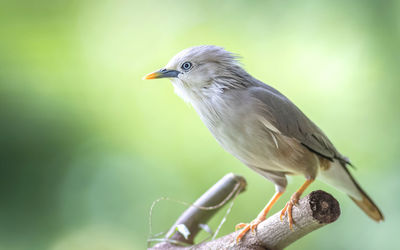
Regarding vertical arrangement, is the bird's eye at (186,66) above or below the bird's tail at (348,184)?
above

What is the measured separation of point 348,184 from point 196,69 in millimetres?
1301

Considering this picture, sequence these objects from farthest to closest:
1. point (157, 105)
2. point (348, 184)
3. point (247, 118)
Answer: point (157, 105)
point (348, 184)
point (247, 118)

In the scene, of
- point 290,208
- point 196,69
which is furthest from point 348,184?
point 196,69

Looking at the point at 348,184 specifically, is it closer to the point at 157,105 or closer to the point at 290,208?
the point at 290,208

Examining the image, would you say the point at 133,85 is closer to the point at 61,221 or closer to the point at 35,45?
the point at 35,45

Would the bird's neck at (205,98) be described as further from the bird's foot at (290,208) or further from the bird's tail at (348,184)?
the bird's tail at (348,184)

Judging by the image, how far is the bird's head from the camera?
2504 millimetres

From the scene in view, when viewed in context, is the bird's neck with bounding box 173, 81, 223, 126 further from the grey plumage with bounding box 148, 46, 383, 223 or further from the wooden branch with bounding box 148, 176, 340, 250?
the wooden branch with bounding box 148, 176, 340, 250

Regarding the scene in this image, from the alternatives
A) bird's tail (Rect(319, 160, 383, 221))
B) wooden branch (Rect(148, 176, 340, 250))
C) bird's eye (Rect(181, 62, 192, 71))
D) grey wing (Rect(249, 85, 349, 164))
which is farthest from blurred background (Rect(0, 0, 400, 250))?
bird's eye (Rect(181, 62, 192, 71))

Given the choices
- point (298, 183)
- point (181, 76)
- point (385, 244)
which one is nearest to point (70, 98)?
point (181, 76)

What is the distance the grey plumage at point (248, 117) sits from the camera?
2.37m

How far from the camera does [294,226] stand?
6.66 feet

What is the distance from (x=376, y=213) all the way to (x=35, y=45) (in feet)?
10.6

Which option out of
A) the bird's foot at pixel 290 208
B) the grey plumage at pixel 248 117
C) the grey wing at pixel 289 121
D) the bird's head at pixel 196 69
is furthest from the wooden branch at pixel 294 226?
the bird's head at pixel 196 69
